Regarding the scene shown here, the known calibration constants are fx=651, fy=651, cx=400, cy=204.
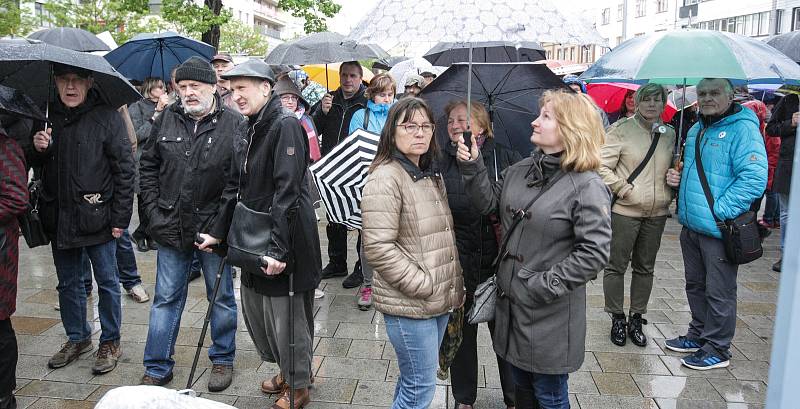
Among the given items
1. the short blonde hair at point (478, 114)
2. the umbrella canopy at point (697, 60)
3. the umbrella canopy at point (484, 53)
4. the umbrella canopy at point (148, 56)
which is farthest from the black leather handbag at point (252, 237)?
the umbrella canopy at point (148, 56)

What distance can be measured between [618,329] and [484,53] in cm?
367

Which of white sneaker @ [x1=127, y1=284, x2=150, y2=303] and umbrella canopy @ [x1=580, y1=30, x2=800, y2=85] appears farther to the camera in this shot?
white sneaker @ [x1=127, y1=284, x2=150, y2=303]

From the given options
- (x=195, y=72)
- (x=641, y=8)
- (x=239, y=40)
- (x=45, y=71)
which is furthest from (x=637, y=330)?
(x=641, y=8)

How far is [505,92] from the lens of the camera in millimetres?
4008

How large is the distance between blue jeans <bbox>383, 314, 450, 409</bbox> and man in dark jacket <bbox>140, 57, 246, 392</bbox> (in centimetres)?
144

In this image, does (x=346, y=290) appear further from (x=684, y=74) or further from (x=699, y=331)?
(x=684, y=74)

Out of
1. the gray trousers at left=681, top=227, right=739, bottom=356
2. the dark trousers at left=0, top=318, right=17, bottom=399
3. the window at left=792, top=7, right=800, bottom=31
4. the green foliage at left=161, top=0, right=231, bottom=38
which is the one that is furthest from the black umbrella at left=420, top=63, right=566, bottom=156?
the window at left=792, top=7, right=800, bottom=31

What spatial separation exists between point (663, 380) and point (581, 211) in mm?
2208

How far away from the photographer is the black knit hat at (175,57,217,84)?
401 centimetres

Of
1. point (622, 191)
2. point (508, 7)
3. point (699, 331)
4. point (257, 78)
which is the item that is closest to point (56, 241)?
point (257, 78)

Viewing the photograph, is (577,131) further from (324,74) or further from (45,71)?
(324,74)

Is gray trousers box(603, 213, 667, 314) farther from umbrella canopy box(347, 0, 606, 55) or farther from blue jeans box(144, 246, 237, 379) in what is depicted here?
blue jeans box(144, 246, 237, 379)

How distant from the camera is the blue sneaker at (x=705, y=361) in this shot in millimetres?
4621

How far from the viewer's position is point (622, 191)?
4.95 m
